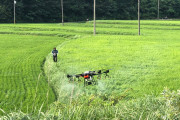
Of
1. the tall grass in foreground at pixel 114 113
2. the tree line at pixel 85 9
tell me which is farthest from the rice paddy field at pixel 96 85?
the tree line at pixel 85 9

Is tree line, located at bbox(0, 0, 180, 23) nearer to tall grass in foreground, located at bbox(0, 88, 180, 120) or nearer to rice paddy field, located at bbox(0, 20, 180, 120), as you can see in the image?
rice paddy field, located at bbox(0, 20, 180, 120)

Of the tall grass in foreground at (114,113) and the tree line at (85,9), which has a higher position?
the tree line at (85,9)

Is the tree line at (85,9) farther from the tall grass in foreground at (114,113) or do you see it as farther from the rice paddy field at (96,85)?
the tall grass in foreground at (114,113)

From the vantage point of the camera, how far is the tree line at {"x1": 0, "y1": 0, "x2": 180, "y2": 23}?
78.3m

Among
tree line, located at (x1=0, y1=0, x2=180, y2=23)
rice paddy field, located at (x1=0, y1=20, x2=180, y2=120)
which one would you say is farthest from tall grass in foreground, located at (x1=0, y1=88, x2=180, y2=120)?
tree line, located at (x1=0, y1=0, x2=180, y2=23)

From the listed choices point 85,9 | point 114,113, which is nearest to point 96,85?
point 114,113

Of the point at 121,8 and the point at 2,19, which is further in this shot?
the point at 121,8

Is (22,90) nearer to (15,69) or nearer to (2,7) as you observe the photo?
(15,69)

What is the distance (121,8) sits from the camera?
90062 mm

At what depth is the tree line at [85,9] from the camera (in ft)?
257

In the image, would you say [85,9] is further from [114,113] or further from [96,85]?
[114,113]

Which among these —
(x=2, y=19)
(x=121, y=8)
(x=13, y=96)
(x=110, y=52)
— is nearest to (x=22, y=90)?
(x=13, y=96)

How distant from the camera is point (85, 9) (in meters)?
89.1

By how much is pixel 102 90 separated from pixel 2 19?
64.1m
